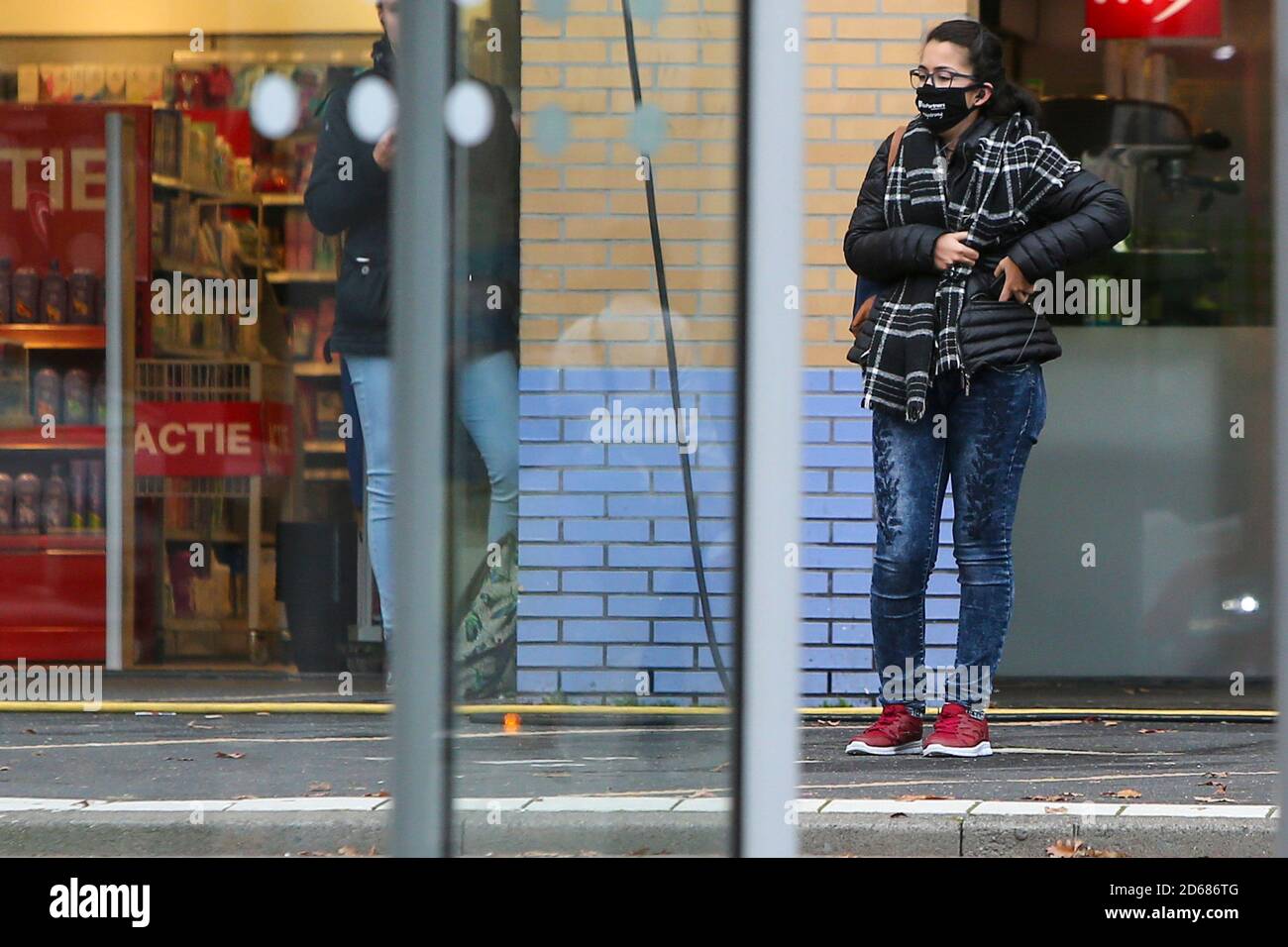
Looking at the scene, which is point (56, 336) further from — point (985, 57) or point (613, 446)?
point (613, 446)

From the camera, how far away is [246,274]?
214 inches

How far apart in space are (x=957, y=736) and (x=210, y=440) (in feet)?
8.66

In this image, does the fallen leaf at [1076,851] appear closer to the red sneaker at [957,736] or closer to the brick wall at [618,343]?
the red sneaker at [957,736]

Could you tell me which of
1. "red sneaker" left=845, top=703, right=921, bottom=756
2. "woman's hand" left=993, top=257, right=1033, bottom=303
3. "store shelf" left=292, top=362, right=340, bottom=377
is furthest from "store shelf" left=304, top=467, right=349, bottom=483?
"woman's hand" left=993, top=257, right=1033, bottom=303

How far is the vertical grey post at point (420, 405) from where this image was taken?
79.3 inches

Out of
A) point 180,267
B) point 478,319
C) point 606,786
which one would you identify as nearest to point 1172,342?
point 180,267

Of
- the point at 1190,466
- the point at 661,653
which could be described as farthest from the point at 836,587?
the point at 661,653

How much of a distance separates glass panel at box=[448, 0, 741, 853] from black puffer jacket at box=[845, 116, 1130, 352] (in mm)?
2307

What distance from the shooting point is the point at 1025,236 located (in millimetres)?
4418

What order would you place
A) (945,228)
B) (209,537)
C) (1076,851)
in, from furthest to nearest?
1. (209,537)
2. (945,228)
3. (1076,851)

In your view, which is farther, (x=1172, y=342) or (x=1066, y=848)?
(x=1172, y=342)

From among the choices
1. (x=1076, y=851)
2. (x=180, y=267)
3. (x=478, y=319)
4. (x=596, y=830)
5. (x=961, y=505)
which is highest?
(x=180, y=267)
